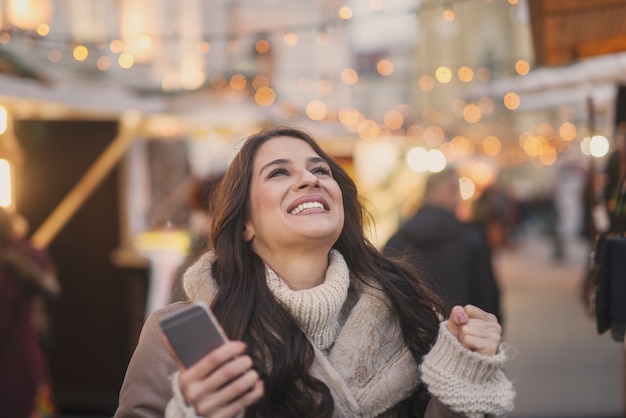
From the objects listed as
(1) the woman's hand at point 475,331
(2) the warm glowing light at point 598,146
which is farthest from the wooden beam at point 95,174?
(1) the woman's hand at point 475,331

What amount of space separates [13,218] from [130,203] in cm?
261

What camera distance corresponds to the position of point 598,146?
22.9ft

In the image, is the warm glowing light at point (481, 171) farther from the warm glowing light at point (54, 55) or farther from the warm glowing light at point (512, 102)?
the warm glowing light at point (54, 55)

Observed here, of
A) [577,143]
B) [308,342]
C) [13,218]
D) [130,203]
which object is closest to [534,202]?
[577,143]

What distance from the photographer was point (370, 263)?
9.36 ft

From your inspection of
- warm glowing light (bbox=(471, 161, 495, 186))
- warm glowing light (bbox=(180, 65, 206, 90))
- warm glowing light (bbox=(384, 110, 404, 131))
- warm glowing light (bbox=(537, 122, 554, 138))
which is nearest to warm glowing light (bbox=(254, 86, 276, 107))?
warm glowing light (bbox=(180, 65, 206, 90))

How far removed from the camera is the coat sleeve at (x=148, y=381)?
2332 mm

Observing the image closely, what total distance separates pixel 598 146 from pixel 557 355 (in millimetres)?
3455

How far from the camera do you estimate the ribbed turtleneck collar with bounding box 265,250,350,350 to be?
249cm

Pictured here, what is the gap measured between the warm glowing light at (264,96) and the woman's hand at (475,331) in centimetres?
717

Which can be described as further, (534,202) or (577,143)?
(534,202)

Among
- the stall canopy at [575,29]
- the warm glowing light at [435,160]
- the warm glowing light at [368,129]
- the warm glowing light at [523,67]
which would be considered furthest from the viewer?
the warm glowing light at [435,160]

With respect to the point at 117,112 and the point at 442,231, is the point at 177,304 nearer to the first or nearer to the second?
the point at 442,231

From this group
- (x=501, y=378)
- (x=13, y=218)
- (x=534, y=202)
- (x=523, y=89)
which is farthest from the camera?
(x=534, y=202)
